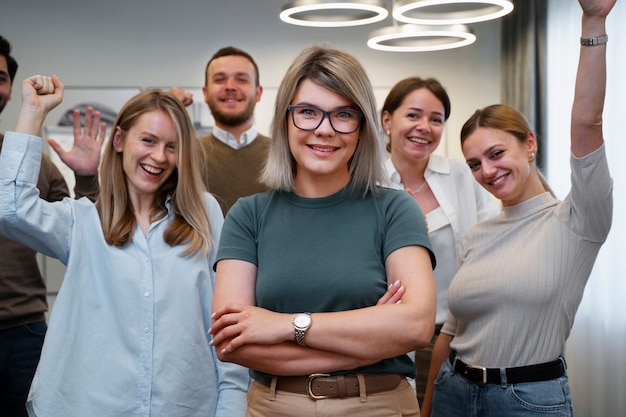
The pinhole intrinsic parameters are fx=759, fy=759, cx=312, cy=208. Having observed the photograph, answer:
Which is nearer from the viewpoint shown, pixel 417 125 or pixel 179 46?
pixel 417 125

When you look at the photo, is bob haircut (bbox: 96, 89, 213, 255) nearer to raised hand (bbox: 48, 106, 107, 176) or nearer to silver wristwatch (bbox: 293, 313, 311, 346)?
raised hand (bbox: 48, 106, 107, 176)

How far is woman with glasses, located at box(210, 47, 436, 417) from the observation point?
1674mm

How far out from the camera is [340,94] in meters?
1.79

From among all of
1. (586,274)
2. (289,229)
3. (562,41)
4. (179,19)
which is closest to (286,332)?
(289,229)

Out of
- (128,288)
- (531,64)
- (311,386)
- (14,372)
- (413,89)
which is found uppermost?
(531,64)

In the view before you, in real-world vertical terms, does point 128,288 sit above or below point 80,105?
below

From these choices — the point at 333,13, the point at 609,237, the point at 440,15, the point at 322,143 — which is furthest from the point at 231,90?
the point at 609,237

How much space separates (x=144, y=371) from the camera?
2.12 m

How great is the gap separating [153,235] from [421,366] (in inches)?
55.7

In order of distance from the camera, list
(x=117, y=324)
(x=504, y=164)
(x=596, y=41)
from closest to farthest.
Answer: (x=596, y=41) < (x=117, y=324) < (x=504, y=164)

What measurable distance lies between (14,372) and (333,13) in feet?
6.44

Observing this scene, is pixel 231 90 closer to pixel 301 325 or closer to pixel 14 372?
pixel 14 372

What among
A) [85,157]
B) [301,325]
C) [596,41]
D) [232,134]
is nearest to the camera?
[301,325]

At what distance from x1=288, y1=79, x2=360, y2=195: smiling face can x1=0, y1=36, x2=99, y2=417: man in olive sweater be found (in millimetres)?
1180
